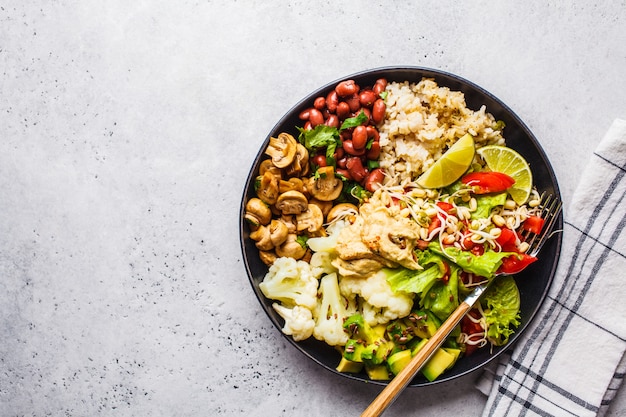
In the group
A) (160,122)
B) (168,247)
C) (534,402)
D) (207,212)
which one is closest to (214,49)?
(160,122)

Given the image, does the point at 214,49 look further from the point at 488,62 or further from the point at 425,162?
the point at 488,62

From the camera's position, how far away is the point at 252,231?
309 cm

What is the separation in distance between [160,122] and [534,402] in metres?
2.85

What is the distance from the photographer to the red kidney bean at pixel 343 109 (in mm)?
2988

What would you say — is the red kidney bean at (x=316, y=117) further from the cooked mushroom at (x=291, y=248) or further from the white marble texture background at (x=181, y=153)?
the cooked mushroom at (x=291, y=248)

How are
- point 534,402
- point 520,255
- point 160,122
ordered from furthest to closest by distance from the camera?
point 160,122
point 534,402
point 520,255

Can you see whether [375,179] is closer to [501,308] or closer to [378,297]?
[378,297]

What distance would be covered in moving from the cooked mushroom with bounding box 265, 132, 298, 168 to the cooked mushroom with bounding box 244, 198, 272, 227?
0.79 ft

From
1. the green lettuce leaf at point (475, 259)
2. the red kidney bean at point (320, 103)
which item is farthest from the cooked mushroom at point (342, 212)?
the red kidney bean at point (320, 103)

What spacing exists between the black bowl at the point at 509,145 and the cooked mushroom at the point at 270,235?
8 centimetres

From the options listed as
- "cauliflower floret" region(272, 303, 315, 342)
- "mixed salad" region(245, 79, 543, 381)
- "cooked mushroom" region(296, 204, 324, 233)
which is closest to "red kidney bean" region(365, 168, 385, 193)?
"mixed salad" region(245, 79, 543, 381)

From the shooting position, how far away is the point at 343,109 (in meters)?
2.99

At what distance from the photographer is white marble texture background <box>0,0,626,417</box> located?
129 inches

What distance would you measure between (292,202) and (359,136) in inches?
20.5
